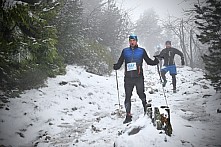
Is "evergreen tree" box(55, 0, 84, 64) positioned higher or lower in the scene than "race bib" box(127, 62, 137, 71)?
higher

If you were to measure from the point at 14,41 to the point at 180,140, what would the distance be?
18.4 feet

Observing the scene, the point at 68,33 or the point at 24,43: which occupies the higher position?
the point at 68,33

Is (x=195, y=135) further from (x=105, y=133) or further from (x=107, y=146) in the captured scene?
(x=105, y=133)

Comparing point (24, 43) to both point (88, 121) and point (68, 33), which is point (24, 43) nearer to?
point (88, 121)

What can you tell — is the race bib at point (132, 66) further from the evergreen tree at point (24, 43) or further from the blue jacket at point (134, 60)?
the evergreen tree at point (24, 43)

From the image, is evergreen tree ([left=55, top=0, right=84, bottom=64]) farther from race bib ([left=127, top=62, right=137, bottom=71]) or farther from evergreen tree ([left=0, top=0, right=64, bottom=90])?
race bib ([left=127, top=62, right=137, bottom=71])

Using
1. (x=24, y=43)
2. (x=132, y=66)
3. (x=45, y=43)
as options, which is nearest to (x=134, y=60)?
(x=132, y=66)

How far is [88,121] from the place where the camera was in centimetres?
652

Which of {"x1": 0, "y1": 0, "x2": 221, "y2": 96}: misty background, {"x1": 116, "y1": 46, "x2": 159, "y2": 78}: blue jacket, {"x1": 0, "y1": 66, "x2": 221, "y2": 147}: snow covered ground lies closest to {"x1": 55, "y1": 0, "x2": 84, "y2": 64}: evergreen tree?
{"x1": 0, "y1": 0, "x2": 221, "y2": 96}: misty background

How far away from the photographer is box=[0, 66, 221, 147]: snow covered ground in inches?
157

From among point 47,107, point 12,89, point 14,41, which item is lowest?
point 47,107

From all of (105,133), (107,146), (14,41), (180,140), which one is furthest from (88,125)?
(14,41)

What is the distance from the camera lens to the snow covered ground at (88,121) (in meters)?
3.99

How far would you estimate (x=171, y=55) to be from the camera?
10555 millimetres
